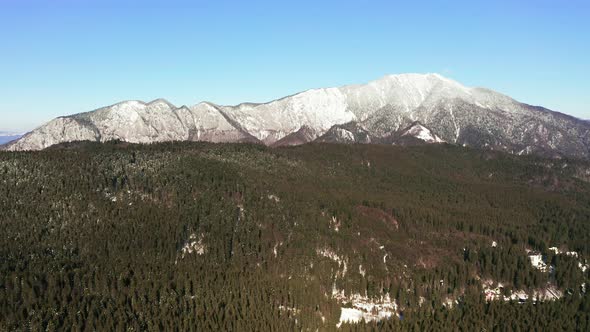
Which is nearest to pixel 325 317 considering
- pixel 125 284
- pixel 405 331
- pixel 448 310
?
pixel 405 331

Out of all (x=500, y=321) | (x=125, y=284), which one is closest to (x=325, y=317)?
(x=500, y=321)

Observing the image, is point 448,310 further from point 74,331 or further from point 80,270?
point 80,270

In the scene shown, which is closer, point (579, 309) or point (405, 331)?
point (405, 331)

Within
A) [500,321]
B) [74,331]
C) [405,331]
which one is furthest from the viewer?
[500,321]

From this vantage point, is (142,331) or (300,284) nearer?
(142,331)

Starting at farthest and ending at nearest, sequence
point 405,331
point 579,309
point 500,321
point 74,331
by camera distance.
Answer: point 579,309 → point 500,321 → point 405,331 → point 74,331

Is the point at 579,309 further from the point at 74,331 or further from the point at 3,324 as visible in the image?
the point at 3,324

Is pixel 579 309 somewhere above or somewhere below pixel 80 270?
below

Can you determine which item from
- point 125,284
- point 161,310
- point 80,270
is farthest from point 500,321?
point 80,270

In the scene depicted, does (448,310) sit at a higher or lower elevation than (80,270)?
lower
